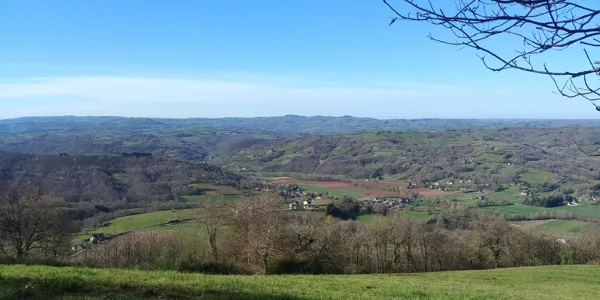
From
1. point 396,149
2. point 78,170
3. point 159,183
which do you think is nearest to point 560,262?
point 159,183

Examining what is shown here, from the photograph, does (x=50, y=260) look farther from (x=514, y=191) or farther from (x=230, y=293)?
(x=514, y=191)

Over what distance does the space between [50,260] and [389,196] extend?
261 ft

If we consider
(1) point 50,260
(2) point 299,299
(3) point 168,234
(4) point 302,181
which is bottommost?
(4) point 302,181

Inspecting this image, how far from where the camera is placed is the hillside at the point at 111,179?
72812mm

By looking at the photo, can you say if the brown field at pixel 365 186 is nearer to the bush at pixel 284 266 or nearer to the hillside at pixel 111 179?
the hillside at pixel 111 179

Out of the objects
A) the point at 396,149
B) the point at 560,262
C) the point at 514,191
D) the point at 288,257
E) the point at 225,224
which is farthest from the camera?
the point at 396,149

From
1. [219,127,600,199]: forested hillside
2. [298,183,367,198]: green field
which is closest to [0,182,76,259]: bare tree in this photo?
[298,183,367,198]: green field

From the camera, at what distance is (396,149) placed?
162000 mm

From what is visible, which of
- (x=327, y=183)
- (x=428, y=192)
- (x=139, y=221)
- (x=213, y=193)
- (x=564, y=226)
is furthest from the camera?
(x=327, y=183)

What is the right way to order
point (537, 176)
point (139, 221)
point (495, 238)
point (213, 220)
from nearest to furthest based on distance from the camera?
point (213, 220) → point (495, 238) → point (139, 221) → point (537, 176)

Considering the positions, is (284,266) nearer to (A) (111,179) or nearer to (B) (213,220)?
(B) (213,220)

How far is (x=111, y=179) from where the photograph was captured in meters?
84.8

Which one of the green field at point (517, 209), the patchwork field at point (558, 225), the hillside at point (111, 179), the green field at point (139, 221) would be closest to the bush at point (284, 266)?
the green field at point (139, 221)

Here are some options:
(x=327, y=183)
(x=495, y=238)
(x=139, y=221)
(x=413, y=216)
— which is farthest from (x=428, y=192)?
(x=139, y=221)
